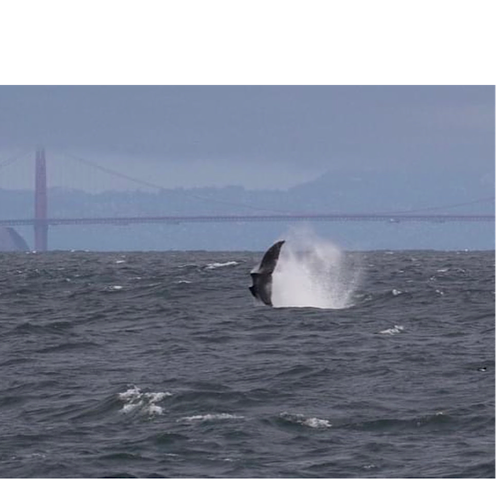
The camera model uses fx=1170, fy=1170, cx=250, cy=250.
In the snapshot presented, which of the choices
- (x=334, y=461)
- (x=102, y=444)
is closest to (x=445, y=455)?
(x=334, y=461)

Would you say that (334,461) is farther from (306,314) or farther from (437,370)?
(306,314)

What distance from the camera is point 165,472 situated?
16.2 m

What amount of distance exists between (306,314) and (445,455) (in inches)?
850

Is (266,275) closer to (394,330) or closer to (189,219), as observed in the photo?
(394,330)

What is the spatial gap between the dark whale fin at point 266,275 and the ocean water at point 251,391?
90 centimetres

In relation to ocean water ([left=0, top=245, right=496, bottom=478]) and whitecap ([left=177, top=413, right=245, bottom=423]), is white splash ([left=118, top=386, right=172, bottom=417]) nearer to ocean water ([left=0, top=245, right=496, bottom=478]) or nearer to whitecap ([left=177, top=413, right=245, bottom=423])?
ocean water ([left=0, top=245, right=496, bottom=478])

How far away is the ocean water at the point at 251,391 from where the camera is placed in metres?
16.8

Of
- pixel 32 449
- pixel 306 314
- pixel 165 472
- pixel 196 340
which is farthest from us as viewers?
pixel 306 314

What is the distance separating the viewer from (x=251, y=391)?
2233cm

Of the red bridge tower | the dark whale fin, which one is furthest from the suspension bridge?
the dark whale fin

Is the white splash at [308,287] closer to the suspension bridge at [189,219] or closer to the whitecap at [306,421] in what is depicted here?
the whitecap at [306,421]

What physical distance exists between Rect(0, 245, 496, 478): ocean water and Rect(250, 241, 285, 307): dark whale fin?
0.90 meters
